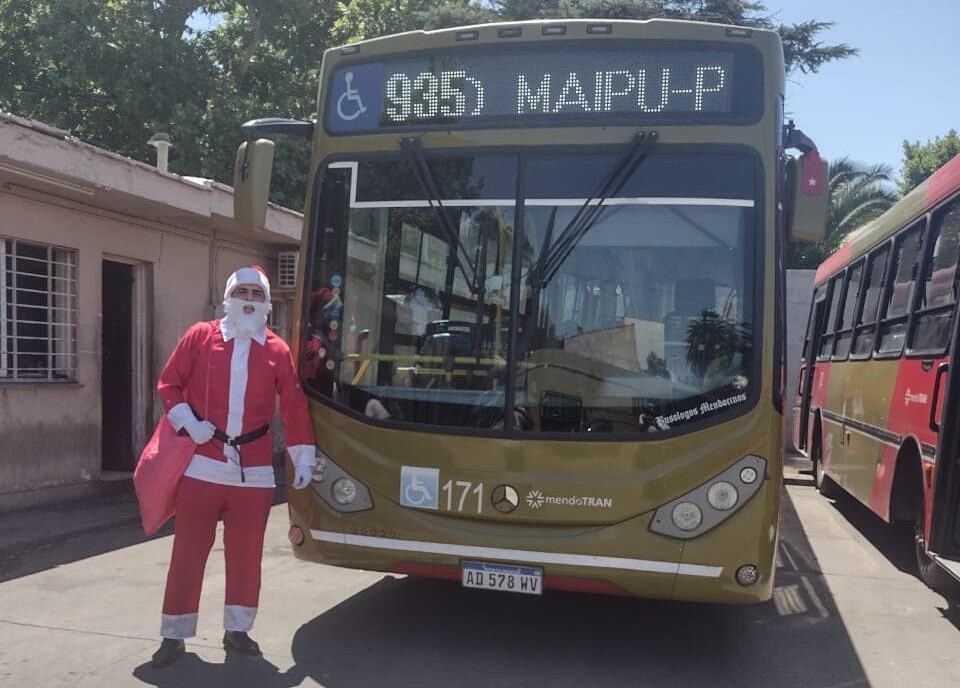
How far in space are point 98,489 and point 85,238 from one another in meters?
2.60

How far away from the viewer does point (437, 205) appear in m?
5.00

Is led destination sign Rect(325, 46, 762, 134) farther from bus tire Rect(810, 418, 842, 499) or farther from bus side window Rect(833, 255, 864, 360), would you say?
bus tire Rect(810, 418, 842, 499)

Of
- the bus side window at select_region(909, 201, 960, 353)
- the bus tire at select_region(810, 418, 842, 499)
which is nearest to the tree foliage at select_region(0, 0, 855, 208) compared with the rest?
the bus tire at select_region(810, 418, 842, 499)

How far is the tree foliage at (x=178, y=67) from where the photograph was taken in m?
19.8

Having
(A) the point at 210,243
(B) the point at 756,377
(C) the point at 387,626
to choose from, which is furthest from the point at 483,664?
(A) the point at 210,243

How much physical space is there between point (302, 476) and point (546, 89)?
2358mm

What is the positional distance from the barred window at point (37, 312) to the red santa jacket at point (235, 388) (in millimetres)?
5145

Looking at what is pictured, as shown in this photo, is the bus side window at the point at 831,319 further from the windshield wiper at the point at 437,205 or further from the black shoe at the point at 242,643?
the black shoe at the point at 242,643

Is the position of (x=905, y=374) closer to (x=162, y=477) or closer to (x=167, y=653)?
(x=162, y=477)

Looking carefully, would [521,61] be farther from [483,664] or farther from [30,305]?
[30,305]

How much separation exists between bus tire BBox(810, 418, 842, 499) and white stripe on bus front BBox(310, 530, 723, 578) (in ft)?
23.2

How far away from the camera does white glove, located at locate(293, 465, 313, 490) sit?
4.87 meters

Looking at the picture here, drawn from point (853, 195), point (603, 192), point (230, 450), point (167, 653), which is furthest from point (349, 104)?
point (853, 195)

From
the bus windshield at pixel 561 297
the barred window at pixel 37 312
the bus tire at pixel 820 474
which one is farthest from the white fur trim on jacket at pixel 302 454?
the bus tire at pixel 820 474
